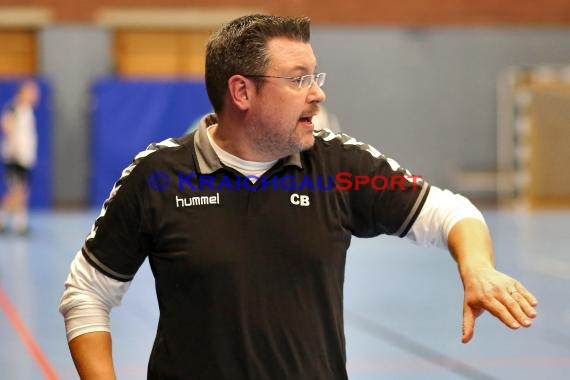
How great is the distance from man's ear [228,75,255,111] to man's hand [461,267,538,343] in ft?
2.57

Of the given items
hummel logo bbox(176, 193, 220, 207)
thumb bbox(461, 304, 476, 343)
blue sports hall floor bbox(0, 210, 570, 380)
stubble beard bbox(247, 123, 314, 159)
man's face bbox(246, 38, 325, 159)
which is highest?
man's face bbox(246, 38, 325, 159)

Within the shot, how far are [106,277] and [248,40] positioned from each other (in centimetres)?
77

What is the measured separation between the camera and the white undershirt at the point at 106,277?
2.73 m

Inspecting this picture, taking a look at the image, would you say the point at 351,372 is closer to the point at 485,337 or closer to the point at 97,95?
the point at 485,337

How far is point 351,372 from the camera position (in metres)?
6.12

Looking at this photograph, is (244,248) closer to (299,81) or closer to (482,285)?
(299,81)

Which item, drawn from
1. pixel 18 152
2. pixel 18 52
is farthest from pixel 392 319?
pixel 18 52

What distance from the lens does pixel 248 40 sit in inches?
106

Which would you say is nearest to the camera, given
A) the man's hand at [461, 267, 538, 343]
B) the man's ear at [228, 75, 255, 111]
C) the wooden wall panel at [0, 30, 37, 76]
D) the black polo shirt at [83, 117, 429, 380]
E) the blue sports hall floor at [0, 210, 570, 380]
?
Result: the man's hand at [461, 267, 538, 343]

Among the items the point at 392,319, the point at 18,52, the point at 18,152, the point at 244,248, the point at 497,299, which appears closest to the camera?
the point at 497,299

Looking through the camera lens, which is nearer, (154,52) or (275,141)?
(275,141)

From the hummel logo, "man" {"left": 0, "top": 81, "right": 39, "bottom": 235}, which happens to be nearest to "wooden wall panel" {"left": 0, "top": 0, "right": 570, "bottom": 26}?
"man" {"left": 0, "top": 81, "right": 39, "bottom": 235}

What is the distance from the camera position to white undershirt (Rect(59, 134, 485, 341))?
8.95ft

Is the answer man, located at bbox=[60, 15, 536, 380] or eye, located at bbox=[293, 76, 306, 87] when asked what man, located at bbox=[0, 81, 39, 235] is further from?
Result: eye, located at bbox=[293, 76, 306, 87]
